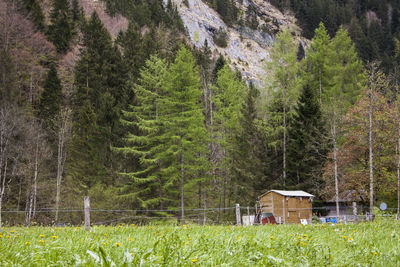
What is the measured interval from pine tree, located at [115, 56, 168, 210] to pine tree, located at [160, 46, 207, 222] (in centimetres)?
72

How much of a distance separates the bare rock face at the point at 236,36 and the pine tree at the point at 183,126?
4642cm

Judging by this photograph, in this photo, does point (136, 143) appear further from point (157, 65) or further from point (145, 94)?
point (157, 65)

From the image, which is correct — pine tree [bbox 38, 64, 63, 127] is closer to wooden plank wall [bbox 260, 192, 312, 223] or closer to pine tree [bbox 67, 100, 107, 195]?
pine tree [bbox 67, 100, 107, 195]

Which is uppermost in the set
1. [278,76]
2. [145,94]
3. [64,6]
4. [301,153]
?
[64,6]

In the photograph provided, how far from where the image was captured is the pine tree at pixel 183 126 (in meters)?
24.6

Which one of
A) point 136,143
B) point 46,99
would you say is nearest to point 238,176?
point 136,143

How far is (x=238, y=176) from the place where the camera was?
2666cm

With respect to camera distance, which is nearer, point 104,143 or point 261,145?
point 261,145

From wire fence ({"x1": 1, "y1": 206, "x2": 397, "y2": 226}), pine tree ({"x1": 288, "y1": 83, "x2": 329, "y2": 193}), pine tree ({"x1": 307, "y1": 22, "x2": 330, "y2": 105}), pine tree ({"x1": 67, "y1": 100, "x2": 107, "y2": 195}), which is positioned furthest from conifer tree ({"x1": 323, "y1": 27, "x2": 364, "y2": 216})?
pine tree ({"x1": 67, "y1": 100, "x2": 107, "y2": 195})

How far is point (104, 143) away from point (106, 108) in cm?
434

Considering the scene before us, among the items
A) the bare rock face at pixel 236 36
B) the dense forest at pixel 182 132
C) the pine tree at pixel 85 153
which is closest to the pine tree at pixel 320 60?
the dense forest at pixel 182 132

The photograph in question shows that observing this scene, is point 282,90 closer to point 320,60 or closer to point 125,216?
point 320,60

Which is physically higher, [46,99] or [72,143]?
[46,99]

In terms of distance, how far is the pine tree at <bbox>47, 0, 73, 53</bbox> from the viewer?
41644 mm
